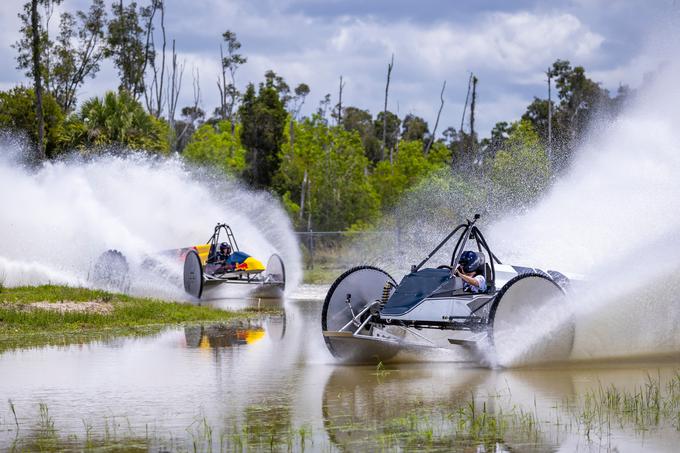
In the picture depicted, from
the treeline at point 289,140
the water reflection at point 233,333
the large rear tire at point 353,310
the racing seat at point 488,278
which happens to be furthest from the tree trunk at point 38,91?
the racing seat at point 488,278

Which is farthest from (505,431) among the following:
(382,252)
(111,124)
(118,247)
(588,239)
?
(111,124)

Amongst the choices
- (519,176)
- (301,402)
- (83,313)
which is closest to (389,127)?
(519,176)

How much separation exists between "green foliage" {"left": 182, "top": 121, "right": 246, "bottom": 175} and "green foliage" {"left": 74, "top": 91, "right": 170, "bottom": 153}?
9.42 m

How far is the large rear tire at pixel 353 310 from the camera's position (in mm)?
14961

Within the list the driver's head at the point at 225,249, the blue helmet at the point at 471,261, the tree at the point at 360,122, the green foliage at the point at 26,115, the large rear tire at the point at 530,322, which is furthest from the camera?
the tree at the point at 360,122

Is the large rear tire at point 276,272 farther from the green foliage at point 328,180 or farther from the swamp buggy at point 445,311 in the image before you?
the green foliage at point 328,180

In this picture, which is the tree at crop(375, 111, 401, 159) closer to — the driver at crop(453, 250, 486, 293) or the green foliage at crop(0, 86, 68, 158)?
the green foliage at crop(0, 86, 68, 158)

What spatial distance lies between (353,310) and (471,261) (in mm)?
1741

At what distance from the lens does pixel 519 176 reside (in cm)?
4391

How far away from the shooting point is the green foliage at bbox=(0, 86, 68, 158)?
58.8 m

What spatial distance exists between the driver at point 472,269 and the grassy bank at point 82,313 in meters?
Result: 7.97

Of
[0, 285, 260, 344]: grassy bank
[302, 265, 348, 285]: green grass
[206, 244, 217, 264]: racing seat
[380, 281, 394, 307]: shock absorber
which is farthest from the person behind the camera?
[302, 265, 348, 285]: green grass

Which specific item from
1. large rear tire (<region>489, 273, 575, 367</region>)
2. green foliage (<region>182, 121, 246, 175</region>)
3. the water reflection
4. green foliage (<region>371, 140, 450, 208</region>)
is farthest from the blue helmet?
green foliage (<region>182, 121, 246, 175</region>)

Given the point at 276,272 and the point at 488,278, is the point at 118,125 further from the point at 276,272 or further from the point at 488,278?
the point at 488,278
